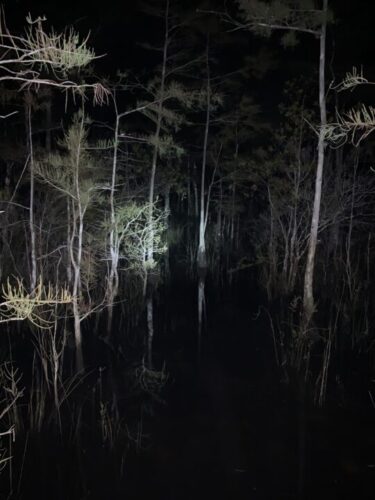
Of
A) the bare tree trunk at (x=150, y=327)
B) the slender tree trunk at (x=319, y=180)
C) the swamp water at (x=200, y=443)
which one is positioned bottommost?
the swamp water at (x=200, y=443)

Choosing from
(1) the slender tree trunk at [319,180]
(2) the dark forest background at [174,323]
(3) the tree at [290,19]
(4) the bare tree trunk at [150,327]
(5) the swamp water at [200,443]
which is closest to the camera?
(5) the swamp water at [200,443]

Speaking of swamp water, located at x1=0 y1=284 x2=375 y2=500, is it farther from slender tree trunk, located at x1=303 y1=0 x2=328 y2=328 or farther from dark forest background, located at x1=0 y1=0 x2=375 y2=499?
slender tree trunk, located at x1=303 y1=0 x2=328 y2=328

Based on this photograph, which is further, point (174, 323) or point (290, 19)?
point (174, 323)

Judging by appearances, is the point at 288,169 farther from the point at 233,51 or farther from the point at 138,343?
the point at 233,51

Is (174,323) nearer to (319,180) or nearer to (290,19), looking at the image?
(319,180)

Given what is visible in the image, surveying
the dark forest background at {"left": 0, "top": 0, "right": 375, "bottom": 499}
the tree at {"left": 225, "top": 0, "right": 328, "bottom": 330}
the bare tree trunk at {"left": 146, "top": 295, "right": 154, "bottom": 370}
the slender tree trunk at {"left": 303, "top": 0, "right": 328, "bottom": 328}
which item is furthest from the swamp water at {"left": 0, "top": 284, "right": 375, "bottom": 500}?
the tree at {"left": 225, "top": 0, "right": 328, "bottom": 330}

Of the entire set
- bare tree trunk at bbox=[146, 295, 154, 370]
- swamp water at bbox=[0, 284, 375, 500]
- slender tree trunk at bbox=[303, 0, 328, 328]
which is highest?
slender tree trunk at bbox=[303, 0, 328, 328]

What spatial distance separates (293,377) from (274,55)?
1973cm

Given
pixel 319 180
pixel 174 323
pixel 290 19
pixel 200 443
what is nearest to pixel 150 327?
pixel 174 323

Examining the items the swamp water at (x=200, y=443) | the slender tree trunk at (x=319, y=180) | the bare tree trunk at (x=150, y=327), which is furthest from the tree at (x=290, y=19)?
the bare tree trunk at (x=150, y=327)

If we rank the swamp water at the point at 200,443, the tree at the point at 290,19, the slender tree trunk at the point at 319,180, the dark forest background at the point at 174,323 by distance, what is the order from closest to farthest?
the swamp water at the point at 200,443 < the dark forest background at the point at 174,323 < the tree at the point at 290,19 < the slender tree trunk at the point at 319,180

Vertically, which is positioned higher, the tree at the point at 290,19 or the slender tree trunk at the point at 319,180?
the tree at the point at 290,19

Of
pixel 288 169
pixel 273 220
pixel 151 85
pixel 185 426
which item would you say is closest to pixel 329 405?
pixel 185 426

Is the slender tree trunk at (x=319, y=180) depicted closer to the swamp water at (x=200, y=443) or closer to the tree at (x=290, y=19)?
the tree at (x=290, y=19)
